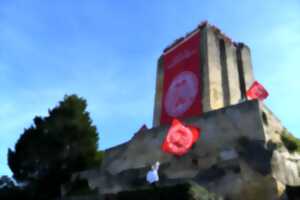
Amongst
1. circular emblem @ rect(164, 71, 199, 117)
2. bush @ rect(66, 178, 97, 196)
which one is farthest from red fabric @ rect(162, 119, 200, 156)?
circular emblem @ rect(164, 71, 199, 117)

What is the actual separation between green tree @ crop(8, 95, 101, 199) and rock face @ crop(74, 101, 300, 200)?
3.12 m

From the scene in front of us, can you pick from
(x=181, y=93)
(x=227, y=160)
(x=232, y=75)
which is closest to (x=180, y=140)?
(x=227, y=160)

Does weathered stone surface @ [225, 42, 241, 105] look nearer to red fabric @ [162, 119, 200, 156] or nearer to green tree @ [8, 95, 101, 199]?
red fabric @ [162, 119, 200, 156]

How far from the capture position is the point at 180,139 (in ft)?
47.0

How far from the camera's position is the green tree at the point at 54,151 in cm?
1947

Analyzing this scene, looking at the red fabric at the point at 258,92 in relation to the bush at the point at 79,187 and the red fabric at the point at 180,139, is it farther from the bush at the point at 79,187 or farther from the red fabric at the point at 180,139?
the bush at the point at 79,187

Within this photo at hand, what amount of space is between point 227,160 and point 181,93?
32.4 ft

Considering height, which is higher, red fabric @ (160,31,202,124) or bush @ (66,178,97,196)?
red fabric @ (160,31,202,124)

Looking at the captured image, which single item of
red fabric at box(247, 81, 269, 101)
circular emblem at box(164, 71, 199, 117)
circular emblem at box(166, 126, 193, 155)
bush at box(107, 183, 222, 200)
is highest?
circular emblem at box(164, 71, 199, 117)

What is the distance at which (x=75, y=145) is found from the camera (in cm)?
2045

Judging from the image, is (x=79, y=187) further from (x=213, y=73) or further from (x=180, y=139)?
(x=213, y=73)

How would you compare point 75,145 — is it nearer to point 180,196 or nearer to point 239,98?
point 239,98

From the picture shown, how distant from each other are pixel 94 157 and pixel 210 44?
963cm

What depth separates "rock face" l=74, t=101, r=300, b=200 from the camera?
11.9m
